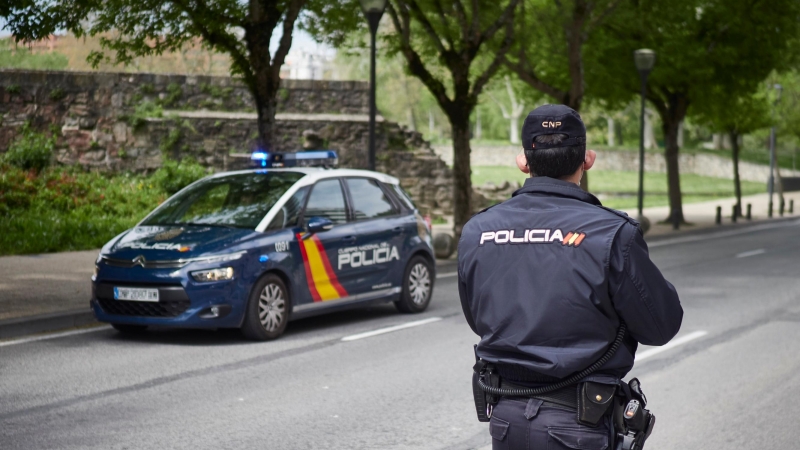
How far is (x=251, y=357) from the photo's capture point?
8914mm

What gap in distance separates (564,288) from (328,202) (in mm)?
7825

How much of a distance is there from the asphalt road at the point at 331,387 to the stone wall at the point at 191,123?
45.2ft

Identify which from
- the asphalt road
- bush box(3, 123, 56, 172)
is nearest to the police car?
the asphalt road

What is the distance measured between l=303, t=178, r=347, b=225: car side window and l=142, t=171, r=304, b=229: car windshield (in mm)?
264

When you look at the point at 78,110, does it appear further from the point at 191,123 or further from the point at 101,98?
the point at 191,123

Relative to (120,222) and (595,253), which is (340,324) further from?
(120,222)

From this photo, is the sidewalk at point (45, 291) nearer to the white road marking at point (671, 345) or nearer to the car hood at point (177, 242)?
the car hood at point (177, 242)

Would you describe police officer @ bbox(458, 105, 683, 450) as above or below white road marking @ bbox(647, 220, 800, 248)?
above

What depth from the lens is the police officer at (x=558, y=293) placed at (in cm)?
299

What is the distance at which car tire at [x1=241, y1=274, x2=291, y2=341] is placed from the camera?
31.2 feet

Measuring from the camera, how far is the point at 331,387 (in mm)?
7746

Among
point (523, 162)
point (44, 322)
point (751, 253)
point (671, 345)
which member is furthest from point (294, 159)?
point (751, 253)

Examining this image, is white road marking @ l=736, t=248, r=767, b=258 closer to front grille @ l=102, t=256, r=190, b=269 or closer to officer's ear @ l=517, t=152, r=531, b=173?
front grille @ l=102, t=256, r=190, b=269

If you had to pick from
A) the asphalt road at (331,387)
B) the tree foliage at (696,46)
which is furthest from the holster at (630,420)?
the tree foliage at (696,46)
